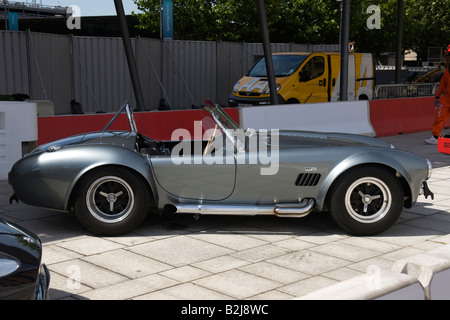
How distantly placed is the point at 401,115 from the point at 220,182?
9.68 metres

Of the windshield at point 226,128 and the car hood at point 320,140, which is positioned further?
the car hood at point 320,140

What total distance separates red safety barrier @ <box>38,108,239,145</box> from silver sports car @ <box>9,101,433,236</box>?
3.24 metres

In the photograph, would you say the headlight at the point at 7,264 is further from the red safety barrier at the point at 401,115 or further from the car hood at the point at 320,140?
the red safety barrier at the point at 401,115

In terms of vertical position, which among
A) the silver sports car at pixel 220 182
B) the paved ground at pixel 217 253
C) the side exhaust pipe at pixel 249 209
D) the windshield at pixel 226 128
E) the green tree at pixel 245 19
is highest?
the green tree at pixel 245 19

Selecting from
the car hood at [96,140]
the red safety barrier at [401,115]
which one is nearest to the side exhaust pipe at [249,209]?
the car hood at [96,140]

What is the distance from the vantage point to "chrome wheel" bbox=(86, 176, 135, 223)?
5.54m

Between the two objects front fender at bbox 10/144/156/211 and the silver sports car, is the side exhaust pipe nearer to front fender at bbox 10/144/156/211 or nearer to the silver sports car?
the silver sports car

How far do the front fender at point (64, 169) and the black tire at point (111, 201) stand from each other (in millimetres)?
77

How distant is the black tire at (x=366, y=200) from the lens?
18.5ft

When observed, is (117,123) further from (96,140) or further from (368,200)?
(368,200)

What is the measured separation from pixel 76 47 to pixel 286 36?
1933 centimetres

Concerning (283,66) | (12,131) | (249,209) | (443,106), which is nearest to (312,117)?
(443,106)

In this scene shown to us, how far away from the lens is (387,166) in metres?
5.74
